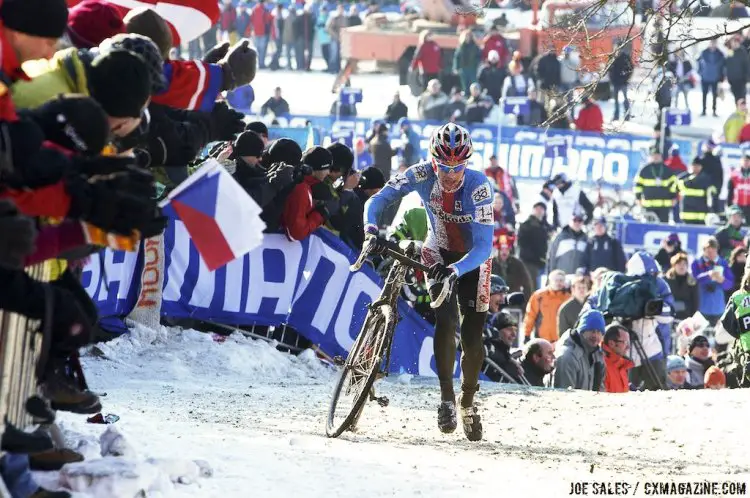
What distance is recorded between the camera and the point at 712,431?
9.97 m

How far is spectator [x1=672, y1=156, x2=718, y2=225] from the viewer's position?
954 inches

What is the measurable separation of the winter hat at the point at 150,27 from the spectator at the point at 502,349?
5.85m

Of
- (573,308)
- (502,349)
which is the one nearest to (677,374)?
(573,308)

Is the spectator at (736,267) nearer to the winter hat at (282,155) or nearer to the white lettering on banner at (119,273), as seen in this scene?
the winter hat at (282,155)

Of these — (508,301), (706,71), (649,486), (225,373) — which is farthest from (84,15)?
(706,71)

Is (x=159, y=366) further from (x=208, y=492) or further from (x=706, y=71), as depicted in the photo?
(x=706, y=71)

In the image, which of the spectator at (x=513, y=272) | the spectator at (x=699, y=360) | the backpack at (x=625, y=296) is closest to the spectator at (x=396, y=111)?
the spectator at (x=513, y=272)

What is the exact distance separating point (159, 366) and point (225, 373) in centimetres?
55

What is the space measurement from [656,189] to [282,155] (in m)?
13.4

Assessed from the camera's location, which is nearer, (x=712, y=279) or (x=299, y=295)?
(x=299, y=295)

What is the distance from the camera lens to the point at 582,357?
12781 mm

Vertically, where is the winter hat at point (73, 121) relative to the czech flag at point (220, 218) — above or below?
above

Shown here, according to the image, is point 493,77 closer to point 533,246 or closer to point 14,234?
point 533,246

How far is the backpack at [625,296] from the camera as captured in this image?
45.8 feet
